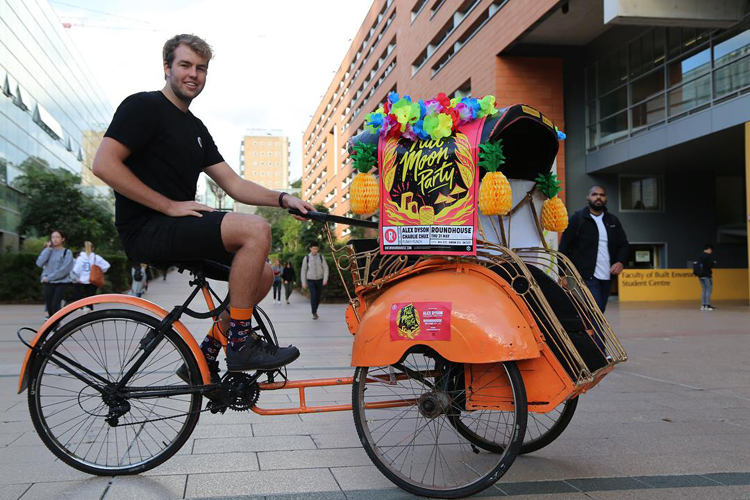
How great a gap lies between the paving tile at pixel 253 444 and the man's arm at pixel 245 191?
154cm

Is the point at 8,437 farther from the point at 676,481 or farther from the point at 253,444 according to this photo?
the point at 676,481

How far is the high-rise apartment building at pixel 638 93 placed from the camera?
64.2 feet

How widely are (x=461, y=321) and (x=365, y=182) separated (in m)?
0.95

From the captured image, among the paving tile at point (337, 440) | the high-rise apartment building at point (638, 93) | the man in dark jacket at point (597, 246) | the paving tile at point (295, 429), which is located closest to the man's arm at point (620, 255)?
the man in dark jacket at point (597, 246)

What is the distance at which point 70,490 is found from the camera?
10.7 ft

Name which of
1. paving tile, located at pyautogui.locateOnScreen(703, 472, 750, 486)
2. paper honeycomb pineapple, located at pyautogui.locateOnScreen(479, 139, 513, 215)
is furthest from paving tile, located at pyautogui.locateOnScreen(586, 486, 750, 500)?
paper honeycomb pineapple, located at pyautogui.locateOnScreen(479, 139, 513, 215)

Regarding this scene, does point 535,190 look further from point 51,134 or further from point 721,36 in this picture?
point 51,134

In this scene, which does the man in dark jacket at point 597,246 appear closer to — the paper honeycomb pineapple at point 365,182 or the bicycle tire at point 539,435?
the bicycle tire at point 539,435

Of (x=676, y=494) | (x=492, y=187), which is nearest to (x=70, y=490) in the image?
(x=492, y=187)

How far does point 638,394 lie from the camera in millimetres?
5848

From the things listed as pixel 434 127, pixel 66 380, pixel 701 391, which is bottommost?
pixel 701 391

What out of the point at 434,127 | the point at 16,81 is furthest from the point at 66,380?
the point at 16,81

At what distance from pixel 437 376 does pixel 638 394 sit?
325cm

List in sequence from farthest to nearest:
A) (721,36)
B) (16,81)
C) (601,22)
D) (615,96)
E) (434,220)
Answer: (16,81) → (615,96) → (601,22) → (721,36) → (434,220)
